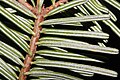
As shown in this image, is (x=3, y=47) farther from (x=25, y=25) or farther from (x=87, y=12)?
(x=87, y=12)

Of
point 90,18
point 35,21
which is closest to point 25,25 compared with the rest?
point 35,21

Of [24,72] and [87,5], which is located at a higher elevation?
[87,5]

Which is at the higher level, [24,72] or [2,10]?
[2,10]

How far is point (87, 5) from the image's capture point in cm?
56

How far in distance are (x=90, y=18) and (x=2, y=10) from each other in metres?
0.17

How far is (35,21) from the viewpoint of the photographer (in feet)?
1.77

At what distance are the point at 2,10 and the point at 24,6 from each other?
0.04 metres

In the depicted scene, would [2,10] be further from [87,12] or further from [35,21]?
[87,12]

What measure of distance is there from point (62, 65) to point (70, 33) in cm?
7

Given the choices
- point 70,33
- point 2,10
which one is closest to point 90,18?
point 70,33

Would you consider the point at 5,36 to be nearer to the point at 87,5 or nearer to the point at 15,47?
the point at 15,47

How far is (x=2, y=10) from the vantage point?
0.53 m

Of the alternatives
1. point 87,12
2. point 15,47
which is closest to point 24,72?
point 15,47

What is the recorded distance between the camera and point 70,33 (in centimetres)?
52
